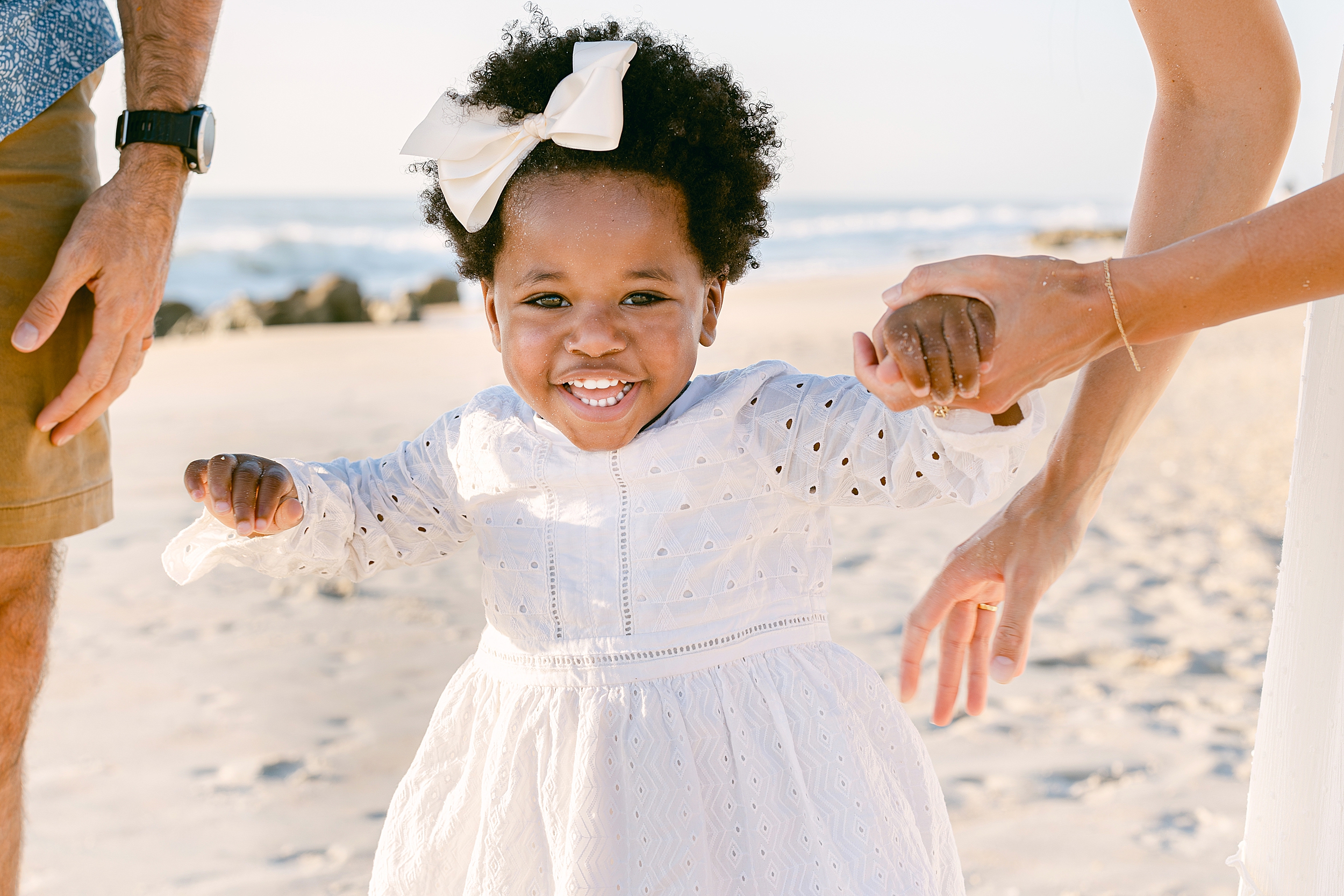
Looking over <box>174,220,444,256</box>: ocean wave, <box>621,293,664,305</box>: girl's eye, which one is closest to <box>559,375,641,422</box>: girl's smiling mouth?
<box>621,293,664,305</box>: girl's eye

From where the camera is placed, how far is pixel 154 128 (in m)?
2.38

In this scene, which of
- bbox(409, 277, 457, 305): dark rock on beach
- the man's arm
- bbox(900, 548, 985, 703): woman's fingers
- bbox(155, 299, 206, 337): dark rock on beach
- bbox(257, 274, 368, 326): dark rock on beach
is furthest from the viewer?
bbox(409, 277, 457, 305): dark rock on beach

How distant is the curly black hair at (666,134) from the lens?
6.47 ft

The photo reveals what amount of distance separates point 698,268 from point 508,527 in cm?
57

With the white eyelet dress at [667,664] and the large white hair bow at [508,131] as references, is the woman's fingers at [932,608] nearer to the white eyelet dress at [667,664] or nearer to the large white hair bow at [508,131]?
the white eyelet dress at [667,664]

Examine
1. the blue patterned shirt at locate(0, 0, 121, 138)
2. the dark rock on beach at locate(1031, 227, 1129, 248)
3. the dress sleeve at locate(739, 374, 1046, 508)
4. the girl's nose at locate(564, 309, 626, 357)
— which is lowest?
the dress sleeve at locate(739, 374, 1046, 508)

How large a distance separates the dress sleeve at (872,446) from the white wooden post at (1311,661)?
616 millimetres

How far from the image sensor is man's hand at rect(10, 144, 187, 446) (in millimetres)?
2115

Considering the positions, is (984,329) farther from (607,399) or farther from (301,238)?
(301,238)

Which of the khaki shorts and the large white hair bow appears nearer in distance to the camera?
the large white hair bow

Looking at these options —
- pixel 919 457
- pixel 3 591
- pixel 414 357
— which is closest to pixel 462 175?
pixel 919 457

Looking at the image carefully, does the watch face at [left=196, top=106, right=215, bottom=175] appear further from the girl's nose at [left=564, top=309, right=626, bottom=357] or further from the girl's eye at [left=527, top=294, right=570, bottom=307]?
the girl's nose at [left=564, top=309, right=626, bottom=357]

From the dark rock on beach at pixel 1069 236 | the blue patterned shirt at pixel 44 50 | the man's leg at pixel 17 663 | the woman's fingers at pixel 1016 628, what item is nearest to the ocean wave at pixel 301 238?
the dark rock on beach at pixel 1069 236

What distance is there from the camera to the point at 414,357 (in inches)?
434
